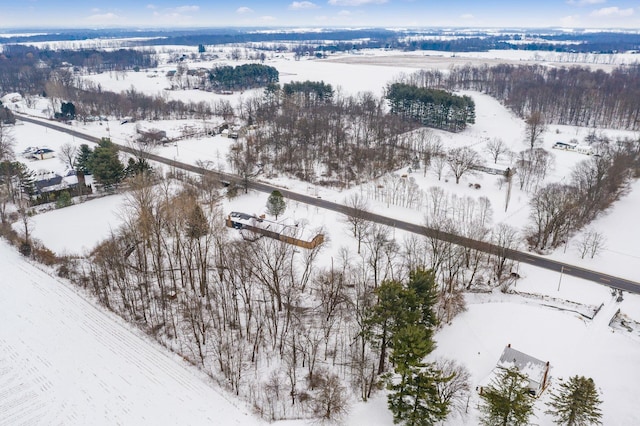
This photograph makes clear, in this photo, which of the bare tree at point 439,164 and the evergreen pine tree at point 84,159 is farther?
the bare tree at point 439,164

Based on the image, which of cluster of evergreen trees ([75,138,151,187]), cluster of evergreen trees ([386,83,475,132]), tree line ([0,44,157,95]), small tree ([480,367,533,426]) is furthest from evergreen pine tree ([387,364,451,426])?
tree line ([0,44,157,95])

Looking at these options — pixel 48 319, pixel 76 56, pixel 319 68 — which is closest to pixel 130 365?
pixel 48 319

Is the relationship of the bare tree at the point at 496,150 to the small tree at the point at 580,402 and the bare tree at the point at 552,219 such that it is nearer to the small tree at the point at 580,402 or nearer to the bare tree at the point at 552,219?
the bare tree at the point at 552,219

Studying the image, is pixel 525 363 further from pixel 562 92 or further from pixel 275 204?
pixel 562 92

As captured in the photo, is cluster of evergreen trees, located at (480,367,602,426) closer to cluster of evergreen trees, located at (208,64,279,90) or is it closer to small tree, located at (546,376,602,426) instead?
small tree, located at (546,376,602,426)

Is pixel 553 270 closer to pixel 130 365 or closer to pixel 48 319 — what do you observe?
pixel 130 365

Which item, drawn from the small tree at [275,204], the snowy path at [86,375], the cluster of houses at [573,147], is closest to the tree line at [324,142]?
the small tree at [275,204]

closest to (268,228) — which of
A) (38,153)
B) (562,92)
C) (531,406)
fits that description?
(531,406)
